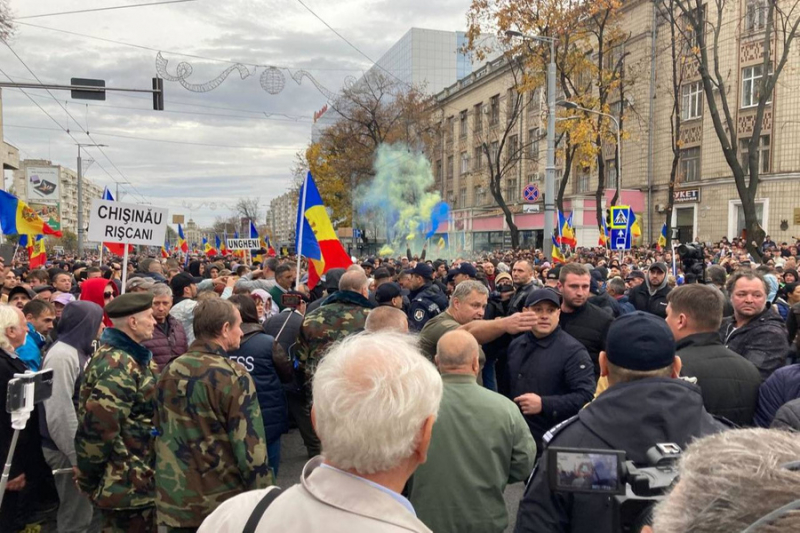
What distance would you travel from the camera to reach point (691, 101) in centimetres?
3450

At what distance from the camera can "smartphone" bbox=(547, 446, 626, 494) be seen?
1.63 m

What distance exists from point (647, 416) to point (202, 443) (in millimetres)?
2177

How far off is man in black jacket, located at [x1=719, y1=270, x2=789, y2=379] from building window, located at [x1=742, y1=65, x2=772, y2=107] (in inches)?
1201

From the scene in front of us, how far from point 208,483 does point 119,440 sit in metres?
0.79

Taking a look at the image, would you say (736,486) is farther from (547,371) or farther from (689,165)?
(689,165)

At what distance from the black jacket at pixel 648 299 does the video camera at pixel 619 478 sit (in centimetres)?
675

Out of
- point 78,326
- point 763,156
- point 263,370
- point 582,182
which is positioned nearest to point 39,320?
point 78,326

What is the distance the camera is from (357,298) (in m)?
5.16

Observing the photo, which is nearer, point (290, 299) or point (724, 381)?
point (724, 381)

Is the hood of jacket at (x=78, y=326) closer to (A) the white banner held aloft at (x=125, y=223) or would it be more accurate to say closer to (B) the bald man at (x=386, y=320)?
(B) the bald man at (x=386, y=320)

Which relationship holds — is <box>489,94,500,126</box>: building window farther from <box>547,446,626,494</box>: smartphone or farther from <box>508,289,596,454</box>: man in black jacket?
<box>547,446,626,494</box>: smartphone

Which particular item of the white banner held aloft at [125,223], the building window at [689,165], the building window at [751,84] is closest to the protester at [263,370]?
the white banner held aloft at [125,223]

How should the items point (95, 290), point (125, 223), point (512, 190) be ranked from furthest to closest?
point (512, 190), point (95, 290), point (125, 223)

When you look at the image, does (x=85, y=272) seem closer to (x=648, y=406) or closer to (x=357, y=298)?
(x=357, y=298)
